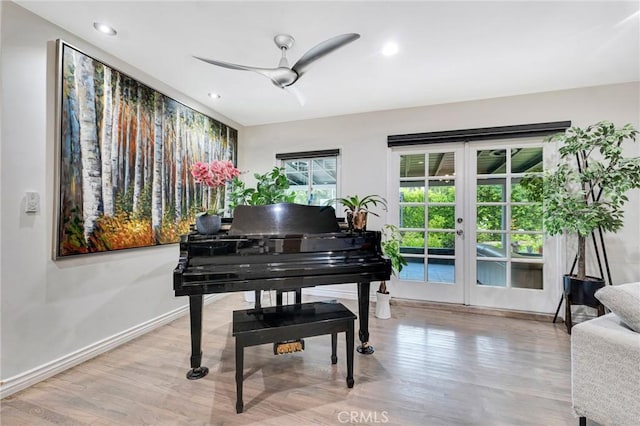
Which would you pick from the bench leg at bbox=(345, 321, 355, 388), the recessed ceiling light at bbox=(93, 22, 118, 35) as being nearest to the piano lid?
the bench leg at bbox=(345, 321, 355, 388)

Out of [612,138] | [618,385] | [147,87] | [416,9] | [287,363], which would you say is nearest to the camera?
[618,385]

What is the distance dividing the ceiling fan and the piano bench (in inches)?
65.8

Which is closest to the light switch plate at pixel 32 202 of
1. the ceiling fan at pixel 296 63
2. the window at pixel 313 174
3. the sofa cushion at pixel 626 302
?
the ceiling fan at pixel 296 63

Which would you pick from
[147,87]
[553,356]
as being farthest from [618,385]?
[147,87]

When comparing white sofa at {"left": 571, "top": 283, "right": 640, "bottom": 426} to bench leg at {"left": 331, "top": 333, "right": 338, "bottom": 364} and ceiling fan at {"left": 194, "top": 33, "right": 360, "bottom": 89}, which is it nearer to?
bench leg at {"left": 331, "top": 333, "right": 338, "bottom": 364}

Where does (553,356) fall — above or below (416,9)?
below

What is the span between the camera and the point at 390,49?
222 cm

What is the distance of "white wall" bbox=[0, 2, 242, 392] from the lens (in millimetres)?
1707

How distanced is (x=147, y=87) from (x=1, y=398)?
2.59m

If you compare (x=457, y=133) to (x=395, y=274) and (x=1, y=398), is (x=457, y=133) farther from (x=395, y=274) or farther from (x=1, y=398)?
(x=1, y=398)

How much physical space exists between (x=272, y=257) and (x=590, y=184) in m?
3.06

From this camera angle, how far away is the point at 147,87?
263cm

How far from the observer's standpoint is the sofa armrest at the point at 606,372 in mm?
1145

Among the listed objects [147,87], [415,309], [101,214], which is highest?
[147,87]
